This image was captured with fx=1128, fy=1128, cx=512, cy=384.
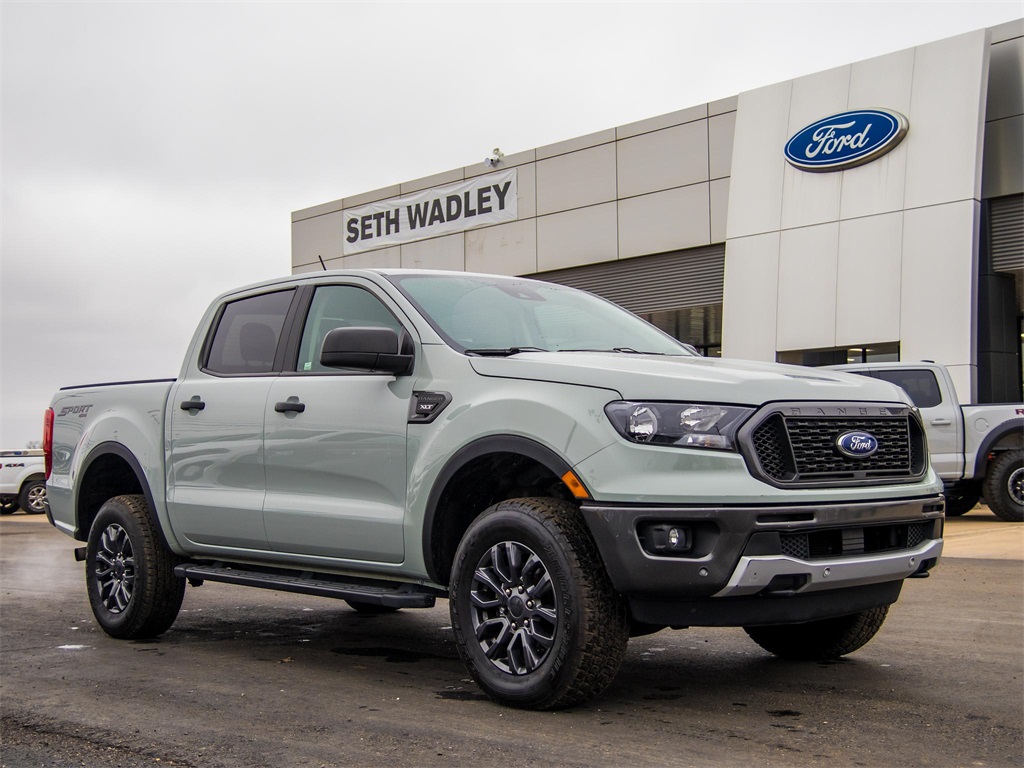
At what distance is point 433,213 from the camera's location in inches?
1185

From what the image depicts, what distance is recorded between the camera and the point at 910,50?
67.1 feet

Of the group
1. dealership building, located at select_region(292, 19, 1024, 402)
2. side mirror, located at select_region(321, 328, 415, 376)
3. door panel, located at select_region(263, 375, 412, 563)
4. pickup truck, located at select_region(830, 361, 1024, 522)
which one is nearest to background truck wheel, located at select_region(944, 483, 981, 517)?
pickup truck, located at select_region(830, 361, 1024, 522)

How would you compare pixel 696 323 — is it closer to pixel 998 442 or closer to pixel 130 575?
pixel 998 442

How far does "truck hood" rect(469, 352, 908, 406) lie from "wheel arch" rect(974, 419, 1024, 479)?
33.0 feet

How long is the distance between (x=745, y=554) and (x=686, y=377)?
72 cm

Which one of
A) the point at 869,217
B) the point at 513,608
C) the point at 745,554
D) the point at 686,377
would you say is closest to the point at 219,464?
the point at 513,608

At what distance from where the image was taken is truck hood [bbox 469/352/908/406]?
14.3ft

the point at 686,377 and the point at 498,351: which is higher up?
the point at 498,351

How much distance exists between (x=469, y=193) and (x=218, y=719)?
25.3m

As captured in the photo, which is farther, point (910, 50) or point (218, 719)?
point (910, 50)

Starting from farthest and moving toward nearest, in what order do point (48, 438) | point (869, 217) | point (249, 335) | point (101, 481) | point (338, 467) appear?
1. point (869, 217)
2. point (48, 438)
3. point (101, 481)
4. point (249, 335)
5. point (338, 467)

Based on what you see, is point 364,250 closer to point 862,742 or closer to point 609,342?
point 609,342

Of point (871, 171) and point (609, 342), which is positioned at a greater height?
point (871, 171)

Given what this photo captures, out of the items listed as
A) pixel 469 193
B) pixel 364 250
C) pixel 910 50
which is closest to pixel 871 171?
pixel 910 50
